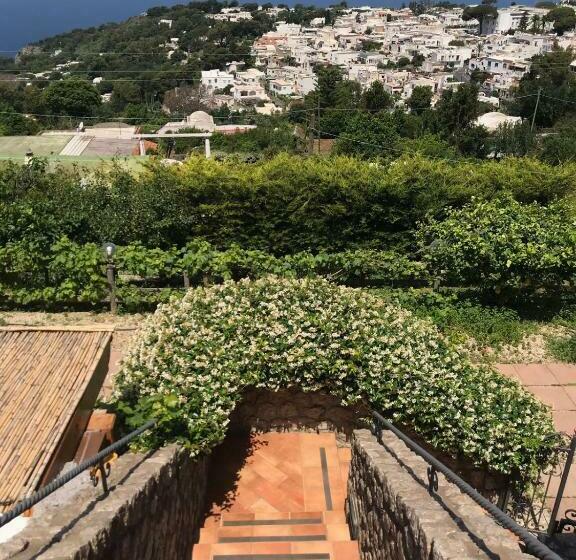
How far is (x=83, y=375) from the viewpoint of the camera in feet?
15.9

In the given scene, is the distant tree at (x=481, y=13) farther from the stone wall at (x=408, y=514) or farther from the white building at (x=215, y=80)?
the stone wall at (x=408, y=514)

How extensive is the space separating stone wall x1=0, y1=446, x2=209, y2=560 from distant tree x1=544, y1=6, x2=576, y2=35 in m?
157

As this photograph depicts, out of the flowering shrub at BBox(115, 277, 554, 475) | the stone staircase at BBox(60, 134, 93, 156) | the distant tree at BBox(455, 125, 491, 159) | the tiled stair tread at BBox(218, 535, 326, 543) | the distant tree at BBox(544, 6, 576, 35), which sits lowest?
the distant tree at BBox(455, 125, 491, 159)

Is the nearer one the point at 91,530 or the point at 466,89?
the point at 91,530

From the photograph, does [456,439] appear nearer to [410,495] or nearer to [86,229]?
[410,495]

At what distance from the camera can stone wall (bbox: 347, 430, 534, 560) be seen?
283cm

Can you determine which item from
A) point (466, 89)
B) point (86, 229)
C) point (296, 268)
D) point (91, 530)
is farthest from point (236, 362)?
point (466, 89)

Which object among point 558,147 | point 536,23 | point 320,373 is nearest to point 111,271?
point 320,373

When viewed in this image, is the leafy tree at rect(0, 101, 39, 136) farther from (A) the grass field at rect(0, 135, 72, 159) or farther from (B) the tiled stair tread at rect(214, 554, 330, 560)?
(B) the tiled stair tread at rect(214, 554, 330, 560)

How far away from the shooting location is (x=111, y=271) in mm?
8281

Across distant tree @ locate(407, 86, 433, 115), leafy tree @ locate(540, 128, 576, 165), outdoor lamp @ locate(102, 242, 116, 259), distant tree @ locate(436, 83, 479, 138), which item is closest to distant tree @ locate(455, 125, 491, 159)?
distant tree @ locate(436, 83, 479, 138)

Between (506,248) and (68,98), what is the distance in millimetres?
68630

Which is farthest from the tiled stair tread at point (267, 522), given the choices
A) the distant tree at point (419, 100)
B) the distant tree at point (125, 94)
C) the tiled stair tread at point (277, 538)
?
the distant tree at point (125, 94)

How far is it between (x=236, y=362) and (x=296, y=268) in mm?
3752
